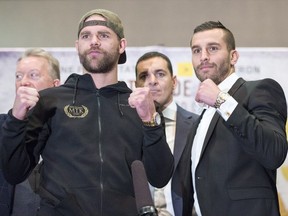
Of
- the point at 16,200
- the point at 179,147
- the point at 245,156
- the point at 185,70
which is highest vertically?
the point at 185,70

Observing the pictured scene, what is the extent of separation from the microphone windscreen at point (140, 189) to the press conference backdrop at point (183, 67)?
8.19 feet

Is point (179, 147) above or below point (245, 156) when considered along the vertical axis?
above

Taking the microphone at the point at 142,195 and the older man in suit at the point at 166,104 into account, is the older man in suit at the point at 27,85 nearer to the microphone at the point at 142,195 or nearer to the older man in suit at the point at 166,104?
the older man in suit at the point at 166,104

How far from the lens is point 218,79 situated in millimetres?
2455

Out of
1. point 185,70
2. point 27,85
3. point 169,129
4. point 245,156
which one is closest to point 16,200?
point 27,85

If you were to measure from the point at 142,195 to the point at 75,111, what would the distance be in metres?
0.96

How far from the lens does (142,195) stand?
3.59 ft

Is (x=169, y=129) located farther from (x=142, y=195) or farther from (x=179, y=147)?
(x=142, y=195)

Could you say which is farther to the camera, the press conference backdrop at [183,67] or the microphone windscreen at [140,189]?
the press conference backdrop at [183,67]

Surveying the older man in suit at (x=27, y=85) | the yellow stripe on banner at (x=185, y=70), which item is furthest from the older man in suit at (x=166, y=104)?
the older man in suit at (x=27, y=85)

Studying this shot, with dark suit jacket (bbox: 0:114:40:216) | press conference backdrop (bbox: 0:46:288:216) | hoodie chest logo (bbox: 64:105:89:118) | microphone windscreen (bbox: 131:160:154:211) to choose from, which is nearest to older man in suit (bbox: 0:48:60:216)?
dark suit jacket (bbox: 0:114:40:216)

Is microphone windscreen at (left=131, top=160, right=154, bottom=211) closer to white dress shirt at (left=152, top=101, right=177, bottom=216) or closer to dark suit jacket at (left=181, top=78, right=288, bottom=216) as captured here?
dark suit jacket at (left=181, top=78, right=288, bottom=216)

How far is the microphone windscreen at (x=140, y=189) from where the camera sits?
3.54ft

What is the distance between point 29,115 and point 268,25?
2.85 m
